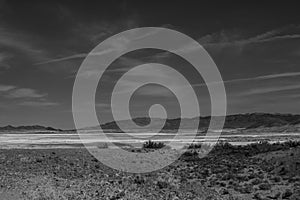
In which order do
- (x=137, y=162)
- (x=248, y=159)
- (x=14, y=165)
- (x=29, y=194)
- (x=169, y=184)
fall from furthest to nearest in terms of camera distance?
(x=248, y=159), (x=137, y=162), (x=14, y=165), (x=169, y=184), (x=29, y=194)

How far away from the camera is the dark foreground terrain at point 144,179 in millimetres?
18297

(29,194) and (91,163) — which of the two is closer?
(29,194)

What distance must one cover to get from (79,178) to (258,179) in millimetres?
9634

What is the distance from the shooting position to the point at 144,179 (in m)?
21.3

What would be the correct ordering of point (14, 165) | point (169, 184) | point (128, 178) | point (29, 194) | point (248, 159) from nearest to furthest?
point (29, 194) < point (169, 184) < point (128, 178) < point (14, 165) < point (248, 159)

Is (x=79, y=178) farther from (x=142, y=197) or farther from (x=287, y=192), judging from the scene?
(x=287, y=192)

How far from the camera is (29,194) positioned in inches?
701

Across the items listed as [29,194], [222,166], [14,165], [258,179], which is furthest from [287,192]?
[14,165]

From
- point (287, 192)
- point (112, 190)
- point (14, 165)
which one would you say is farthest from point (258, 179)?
point (14, 165)

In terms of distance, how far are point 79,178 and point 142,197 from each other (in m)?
4.65

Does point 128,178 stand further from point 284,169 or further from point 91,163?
point 284,169

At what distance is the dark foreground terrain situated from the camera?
18.3m

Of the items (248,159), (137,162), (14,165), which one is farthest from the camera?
(248,159)

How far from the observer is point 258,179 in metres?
22.5
